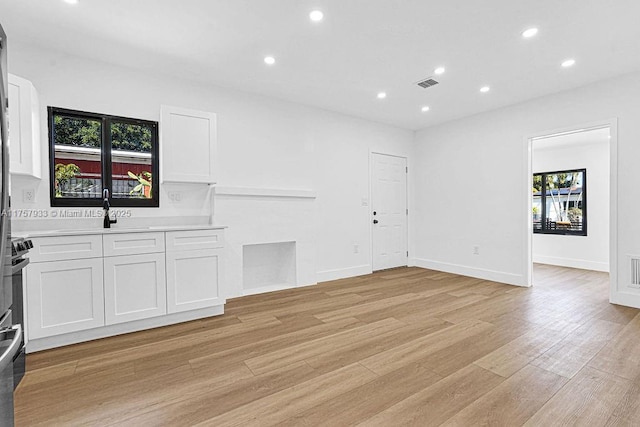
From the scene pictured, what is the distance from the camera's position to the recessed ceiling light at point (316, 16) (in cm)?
246

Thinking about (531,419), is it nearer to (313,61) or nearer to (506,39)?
(506,39)

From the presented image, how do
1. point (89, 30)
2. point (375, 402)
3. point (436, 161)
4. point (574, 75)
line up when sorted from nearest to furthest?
point (375, 402), point (89, 30), point (574, 75), point (436, 161)

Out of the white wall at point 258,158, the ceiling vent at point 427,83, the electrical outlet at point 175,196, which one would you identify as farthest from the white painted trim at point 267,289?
the ceiling vent at point 427,83

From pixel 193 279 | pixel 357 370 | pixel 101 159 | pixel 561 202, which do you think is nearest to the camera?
pixel 357 370

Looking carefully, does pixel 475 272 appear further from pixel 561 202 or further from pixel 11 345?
pixel 11 345

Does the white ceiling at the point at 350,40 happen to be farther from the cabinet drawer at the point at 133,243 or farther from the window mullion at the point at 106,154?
the cabinet drawer at the point at 133,243

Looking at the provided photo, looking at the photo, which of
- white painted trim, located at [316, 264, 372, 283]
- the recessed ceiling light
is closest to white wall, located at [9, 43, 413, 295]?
white painted trim, located at [316, 264, 372, 283]

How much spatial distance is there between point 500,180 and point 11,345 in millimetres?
5351

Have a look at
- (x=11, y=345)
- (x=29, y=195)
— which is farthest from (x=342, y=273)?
(x=11, y=345)

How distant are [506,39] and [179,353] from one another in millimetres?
3869

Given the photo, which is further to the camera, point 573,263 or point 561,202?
point 561,202

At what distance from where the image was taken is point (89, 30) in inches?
106

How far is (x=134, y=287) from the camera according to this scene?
2.81 meters

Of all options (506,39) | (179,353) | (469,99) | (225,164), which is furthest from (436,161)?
(179,353)
